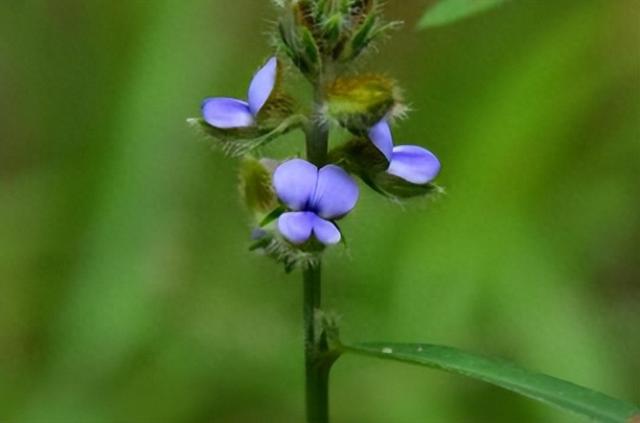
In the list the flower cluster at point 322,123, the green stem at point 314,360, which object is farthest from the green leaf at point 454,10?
the green stem at point 314,360

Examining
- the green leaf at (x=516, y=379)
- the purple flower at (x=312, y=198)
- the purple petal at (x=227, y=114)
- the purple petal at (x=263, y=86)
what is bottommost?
the green leaf at (x=516, y=379)

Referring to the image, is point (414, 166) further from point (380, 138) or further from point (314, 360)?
point (314, 360)

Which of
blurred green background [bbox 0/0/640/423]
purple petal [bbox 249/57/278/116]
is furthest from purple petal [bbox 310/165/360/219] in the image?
blurred green background [bbox 0/0/640/423]

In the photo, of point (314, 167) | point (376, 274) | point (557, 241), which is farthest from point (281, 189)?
point (557, 241)

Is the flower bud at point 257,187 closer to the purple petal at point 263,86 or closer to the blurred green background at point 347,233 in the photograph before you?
the purple petal at point 263,86

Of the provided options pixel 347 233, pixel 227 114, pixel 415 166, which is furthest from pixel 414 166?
pixel 347 233

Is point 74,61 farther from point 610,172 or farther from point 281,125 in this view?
point 281,125

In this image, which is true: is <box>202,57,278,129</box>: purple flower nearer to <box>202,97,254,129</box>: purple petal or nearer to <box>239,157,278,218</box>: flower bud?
<box>202,97,254,129</box>: purple petal

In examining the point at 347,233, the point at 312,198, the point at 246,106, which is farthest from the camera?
the point at 347,233
